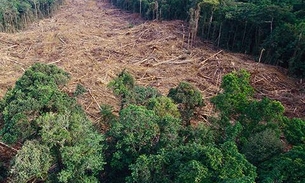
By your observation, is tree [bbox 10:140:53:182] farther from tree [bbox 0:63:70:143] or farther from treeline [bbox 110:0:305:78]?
treeline [bbox 110:0:305:78]

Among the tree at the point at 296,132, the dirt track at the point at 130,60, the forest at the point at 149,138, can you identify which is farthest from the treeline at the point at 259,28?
the tree at the point at 296,132

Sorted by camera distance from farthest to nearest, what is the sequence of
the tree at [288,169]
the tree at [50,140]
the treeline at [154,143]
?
the tree at [50,140] < the treeline at [154,143] < the tree at [288,169]

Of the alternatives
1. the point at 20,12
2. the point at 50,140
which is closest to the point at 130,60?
the point at 50,140

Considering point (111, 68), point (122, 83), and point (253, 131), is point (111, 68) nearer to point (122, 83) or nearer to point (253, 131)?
point (122, 83)

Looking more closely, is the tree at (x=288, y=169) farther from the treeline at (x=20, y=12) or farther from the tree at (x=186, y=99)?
the treeline at (x=20, y=12)

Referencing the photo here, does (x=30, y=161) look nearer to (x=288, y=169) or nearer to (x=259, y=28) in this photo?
(x=288, y=169)

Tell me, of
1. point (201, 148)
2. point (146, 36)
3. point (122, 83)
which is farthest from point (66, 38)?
point (201, 148)
